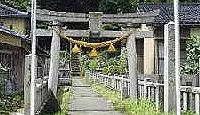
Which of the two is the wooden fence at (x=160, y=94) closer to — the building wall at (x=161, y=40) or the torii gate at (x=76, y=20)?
the torii gate at (x=76, y=20)

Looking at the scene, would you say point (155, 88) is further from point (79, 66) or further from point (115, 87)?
point (79, 66)

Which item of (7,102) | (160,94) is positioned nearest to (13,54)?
(7,102)

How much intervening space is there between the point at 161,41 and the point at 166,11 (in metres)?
3.25

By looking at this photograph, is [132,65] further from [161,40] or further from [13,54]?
[161,40]

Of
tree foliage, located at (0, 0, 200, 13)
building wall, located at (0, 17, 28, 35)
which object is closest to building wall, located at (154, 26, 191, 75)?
building wall, located at (0, 17, 28, 35)

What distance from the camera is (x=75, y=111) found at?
1622cm

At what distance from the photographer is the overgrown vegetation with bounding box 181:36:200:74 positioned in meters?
21.1

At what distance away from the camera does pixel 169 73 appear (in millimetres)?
13352

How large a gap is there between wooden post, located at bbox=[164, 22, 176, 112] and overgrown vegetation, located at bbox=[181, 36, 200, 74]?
24.9 feet

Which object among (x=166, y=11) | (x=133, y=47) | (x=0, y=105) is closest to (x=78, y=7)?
(x=166, y=11)

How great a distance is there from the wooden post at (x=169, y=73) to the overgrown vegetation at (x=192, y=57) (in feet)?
24.9

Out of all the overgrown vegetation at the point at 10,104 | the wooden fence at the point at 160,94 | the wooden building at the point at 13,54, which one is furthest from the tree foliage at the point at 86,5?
the overgrown vegetation at the point at 10,104

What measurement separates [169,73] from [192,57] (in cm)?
895

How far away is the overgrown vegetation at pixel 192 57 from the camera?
21.1 m
